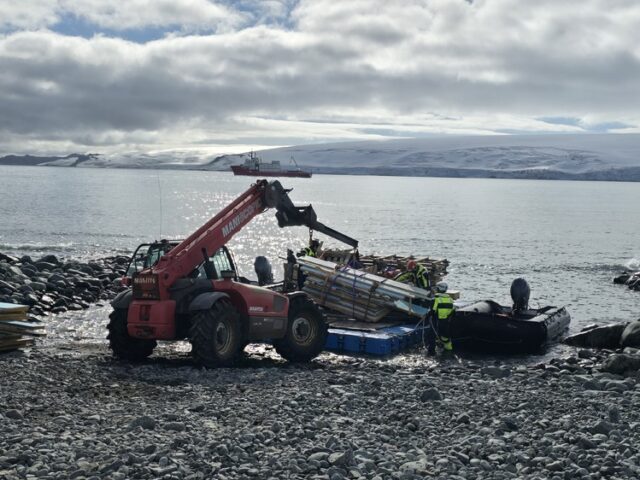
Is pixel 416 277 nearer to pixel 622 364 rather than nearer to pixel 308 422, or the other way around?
pixel 622 364

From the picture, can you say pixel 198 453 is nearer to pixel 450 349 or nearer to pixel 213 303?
pixel 213 303

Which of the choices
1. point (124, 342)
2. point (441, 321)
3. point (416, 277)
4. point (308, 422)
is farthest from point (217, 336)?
point (416, 277)

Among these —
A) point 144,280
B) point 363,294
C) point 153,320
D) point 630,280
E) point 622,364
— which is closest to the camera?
point 153,320

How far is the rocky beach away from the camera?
8789 mm

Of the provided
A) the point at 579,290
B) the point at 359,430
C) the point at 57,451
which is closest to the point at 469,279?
the point at 579,290

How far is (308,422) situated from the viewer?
10672 mm

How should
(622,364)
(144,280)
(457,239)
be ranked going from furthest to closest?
(457,239), (622,364), (144,280)

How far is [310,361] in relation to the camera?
16094 mm

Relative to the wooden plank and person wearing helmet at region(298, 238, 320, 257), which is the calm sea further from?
person wearing helmet at region(298, 238, 320, 257)

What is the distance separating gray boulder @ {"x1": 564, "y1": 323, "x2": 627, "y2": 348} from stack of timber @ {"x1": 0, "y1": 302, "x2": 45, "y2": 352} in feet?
44.9

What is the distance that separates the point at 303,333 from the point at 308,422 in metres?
5.46

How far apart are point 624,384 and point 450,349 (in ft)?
17.7

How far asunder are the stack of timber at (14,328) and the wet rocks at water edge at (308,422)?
1.82 feet

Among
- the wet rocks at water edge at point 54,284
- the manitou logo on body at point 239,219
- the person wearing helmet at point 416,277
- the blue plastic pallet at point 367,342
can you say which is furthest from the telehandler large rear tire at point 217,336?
the wet rocks at water edge at point 54,284
